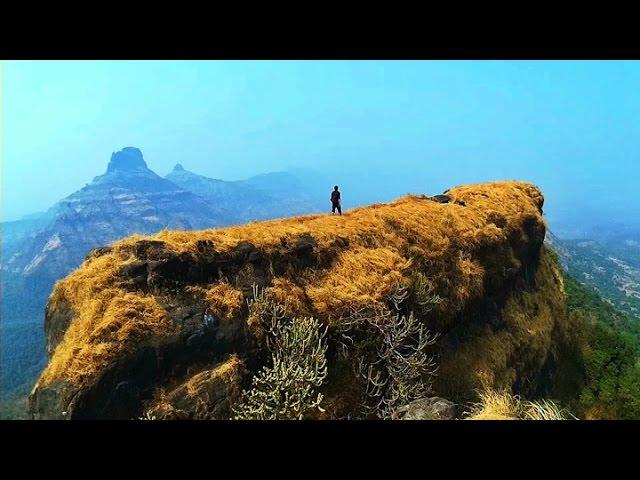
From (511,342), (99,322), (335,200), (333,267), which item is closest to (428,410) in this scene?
(333,267)

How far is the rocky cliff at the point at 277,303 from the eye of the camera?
8719mm

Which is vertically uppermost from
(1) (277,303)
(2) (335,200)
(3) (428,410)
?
(2) (335,200)

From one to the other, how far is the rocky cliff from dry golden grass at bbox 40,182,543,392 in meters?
0.03

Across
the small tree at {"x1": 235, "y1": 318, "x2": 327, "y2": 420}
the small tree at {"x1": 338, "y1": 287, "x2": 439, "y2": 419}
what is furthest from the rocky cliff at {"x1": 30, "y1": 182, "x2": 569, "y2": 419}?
the small tree at {"x1": 235, "y1": 318, "x2": 327, "y2": 420}

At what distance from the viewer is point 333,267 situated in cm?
1258

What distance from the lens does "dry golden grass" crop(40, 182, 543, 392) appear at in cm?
888

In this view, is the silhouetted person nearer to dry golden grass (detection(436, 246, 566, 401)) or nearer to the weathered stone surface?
dry golden grass (detection(436, 246, 566, 401))

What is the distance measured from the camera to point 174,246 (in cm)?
1048

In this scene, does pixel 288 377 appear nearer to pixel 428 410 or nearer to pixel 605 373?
pixel 428 410

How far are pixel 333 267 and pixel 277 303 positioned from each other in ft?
7.26

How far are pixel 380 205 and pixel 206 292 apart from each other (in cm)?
864

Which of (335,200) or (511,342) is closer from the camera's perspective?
(511,342)

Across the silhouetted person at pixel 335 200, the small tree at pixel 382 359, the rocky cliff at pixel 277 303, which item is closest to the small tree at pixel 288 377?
the rocky cliff at pixel 277 303

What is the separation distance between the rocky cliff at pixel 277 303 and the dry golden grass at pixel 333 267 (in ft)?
0.10
